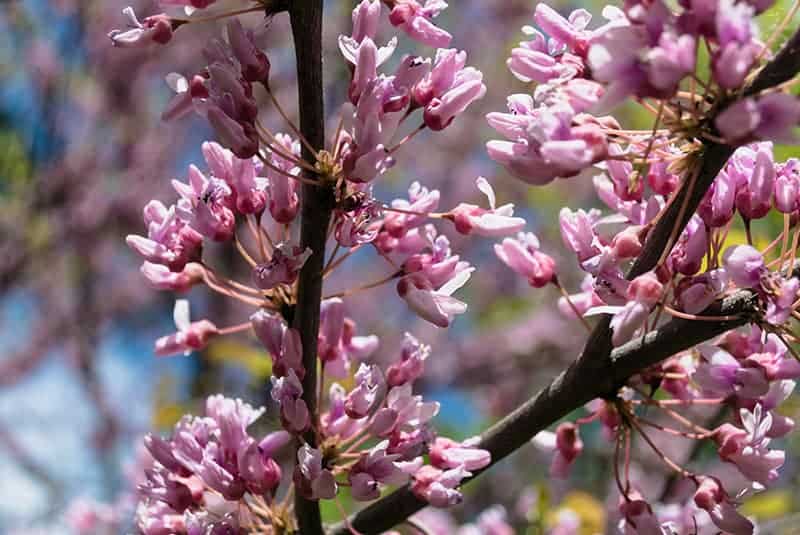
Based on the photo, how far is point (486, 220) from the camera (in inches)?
64.2

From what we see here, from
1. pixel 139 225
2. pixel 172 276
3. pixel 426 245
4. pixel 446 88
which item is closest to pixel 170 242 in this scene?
pixel 172 276

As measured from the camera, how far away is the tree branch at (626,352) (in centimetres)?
130

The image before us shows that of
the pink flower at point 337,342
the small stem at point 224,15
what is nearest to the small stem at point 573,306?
the pink flower at point 337,342

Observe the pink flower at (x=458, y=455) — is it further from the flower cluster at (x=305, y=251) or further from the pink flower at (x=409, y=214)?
the pink flower at (x=409, y=214)

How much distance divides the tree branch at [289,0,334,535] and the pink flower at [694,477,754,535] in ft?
2.28

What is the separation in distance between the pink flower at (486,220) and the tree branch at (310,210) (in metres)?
0.28

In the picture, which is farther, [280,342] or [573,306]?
[573,306]

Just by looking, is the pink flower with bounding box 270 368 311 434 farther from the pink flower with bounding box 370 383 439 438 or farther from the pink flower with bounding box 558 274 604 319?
the pink flower with bounding box 558 274 604 319

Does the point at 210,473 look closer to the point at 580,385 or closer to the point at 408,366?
the point at 408,366

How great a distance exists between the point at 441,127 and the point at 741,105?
1.96 ft

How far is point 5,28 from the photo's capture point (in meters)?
9.05

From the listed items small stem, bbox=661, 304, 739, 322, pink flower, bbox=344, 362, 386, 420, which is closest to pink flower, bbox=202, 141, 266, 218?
pink flower, bbox=344, 362, 386, 420

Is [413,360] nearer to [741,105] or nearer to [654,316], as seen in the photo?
[654,316]

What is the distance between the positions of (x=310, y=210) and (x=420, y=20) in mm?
390
